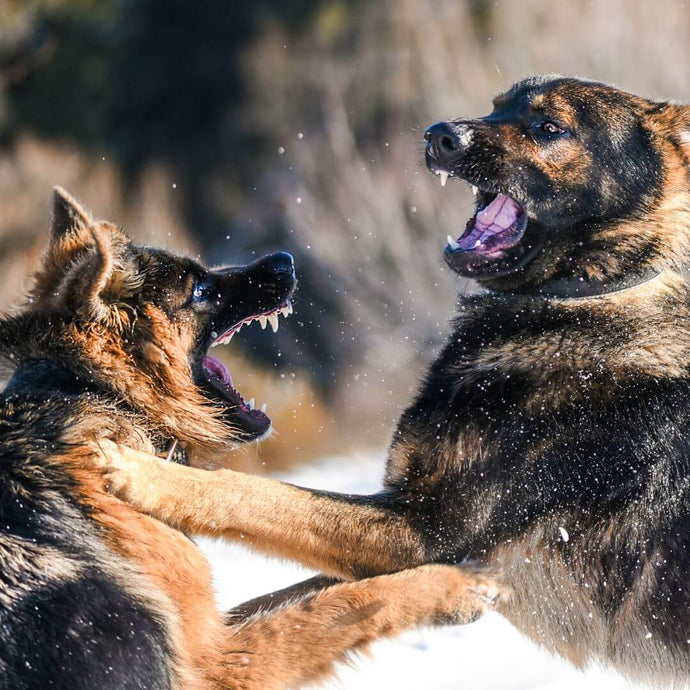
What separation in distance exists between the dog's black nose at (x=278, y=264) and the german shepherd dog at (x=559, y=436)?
64 centimetres

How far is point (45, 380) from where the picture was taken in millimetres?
3137

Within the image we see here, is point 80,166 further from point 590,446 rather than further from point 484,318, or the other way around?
point 590,446

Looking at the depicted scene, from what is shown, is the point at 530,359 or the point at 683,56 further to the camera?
the point at 683,56

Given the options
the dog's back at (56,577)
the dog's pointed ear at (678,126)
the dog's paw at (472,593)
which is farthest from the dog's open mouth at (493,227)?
the dog's back at (56,577)

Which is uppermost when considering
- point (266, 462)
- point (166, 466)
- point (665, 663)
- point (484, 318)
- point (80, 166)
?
point (80, 166)

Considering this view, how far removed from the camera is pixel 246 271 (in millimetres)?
3723

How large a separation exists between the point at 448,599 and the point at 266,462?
4.35 metres

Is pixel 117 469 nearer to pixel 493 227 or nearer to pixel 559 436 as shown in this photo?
pixel 559 436

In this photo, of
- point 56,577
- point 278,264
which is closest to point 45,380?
point 56,577

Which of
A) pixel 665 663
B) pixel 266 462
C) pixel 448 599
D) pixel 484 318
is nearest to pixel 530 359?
pixel 484 318

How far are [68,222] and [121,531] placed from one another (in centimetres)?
103

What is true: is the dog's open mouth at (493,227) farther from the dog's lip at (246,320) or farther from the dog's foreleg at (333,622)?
the dog's foreleg at (333,622)

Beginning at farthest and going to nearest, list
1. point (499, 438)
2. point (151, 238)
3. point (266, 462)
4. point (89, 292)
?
1. point (151, 238)
2. point (266, 462)
3. point (499, 438)
4. point (89, 292)

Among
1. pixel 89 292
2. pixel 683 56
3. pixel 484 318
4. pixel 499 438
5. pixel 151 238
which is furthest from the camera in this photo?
pixel 683 56
